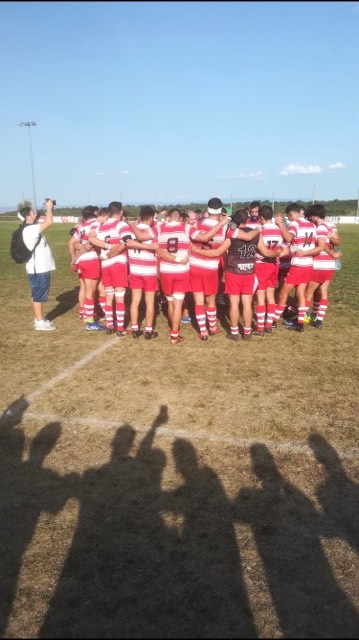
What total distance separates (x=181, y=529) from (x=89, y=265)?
5376 millimetres

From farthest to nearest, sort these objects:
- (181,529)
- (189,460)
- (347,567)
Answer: (189,460)
(181,529)
(347,567)

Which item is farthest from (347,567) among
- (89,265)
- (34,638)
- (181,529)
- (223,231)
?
(89,265)

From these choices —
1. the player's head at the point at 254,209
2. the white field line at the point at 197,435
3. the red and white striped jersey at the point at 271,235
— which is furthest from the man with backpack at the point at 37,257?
the player's head at the point at 254,209

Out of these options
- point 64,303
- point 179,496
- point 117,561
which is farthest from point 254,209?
point 117,561

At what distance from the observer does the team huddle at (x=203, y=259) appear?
6668 mm

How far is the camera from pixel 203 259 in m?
6.83

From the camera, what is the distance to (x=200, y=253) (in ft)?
21.7

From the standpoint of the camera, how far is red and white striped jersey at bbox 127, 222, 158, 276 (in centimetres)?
682

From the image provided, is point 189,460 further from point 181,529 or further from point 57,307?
point 57,307

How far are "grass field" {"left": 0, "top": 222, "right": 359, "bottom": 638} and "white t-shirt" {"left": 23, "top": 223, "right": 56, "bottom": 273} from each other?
6.29 feet

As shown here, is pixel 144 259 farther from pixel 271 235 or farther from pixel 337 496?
pixel 337 496

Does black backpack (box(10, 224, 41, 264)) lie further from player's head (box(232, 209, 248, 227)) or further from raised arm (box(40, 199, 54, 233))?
player's head (box(232, 209, 248, 227))

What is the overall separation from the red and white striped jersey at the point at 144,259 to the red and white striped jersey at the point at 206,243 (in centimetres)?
62

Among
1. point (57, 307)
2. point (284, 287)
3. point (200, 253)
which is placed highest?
point (200, 253)
